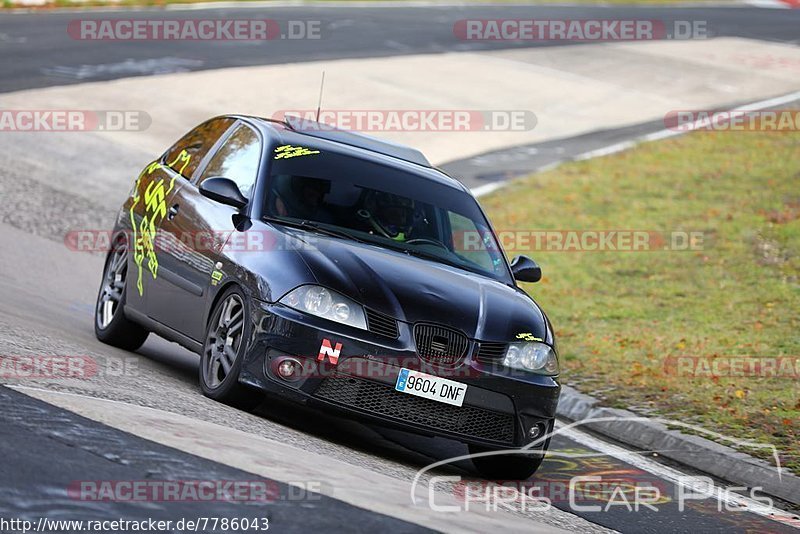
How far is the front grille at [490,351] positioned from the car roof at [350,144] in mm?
1907

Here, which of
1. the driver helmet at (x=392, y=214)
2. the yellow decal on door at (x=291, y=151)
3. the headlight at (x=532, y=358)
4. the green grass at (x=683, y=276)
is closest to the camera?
the headlight at (x=532, y=358)

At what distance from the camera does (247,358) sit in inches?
310

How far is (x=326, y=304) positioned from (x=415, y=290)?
1.74ft

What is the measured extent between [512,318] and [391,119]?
16102 millimetres

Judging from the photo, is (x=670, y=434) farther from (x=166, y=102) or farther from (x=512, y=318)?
(x=166, y=102)

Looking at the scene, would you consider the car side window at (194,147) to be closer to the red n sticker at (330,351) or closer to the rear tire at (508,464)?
the red n sticker at (330,351)

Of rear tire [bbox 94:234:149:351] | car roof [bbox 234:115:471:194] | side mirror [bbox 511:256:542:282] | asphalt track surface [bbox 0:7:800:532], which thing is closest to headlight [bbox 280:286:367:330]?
asphalt track surface [bbox 0:7:800:532]

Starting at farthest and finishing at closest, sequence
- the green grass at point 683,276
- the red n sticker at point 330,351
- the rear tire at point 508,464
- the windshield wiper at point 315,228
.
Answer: the green grass at point 683,276, the windshield wiper at point 315,228, the rear tire at point 508,464, the red n sticker at point 330,351

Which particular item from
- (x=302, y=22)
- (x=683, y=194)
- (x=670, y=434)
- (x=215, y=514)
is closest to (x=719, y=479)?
(x=670, y=434)

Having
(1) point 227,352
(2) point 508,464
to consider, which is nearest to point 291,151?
(1) point 227,352

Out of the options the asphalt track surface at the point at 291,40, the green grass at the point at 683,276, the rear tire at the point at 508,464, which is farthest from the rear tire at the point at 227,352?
the asphalt track surface at the point at 291,40

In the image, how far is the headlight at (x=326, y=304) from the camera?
25.3 ft

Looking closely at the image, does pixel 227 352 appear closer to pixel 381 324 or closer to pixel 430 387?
pixel 381 324

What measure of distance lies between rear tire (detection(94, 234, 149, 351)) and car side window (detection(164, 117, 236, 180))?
0.68 meters
